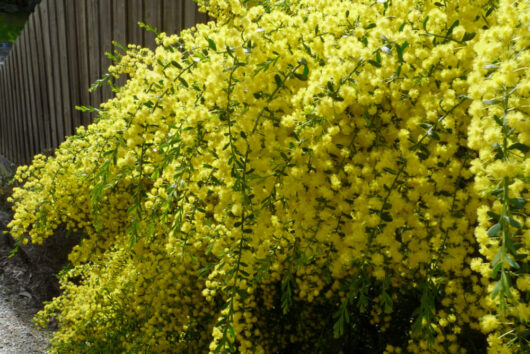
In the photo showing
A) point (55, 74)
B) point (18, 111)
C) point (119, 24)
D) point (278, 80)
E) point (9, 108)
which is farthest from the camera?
point (9, 108)

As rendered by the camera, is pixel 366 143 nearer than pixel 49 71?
Yes

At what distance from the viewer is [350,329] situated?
74.4 inches

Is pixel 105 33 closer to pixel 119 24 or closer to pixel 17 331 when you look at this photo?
pixel 119 24

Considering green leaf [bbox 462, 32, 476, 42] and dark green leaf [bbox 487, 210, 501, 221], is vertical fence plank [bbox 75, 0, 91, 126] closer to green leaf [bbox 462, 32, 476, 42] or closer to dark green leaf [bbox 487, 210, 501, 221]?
green leaf [bbox 462, 32, 476, 42]

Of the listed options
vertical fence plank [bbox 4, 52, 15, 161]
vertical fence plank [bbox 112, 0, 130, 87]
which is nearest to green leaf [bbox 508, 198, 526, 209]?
vertical fence plank [bbox 112, 0, 130, 87]

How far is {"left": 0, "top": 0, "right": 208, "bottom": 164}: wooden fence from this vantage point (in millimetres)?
3408

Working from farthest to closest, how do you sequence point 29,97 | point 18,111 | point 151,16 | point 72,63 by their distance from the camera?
point 18,111 → point 29,97 → point 72,63 → point 151,16

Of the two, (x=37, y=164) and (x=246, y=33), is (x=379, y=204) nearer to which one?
(x=246, y=33)

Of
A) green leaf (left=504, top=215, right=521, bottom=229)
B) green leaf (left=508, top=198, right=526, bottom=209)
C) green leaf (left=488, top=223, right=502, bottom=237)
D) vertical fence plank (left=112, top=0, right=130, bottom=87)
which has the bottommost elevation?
green leaf (left=488, top=223, right=502, bottom=237)

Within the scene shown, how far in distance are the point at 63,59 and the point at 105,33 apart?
112 centimetres

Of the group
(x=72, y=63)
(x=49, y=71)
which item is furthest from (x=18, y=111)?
(x=72, y=63)

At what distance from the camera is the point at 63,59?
192 inches

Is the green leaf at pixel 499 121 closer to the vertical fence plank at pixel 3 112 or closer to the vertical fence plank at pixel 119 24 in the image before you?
the vertical fence plank at pixel 119 24

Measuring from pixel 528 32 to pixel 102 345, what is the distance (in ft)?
7.58
